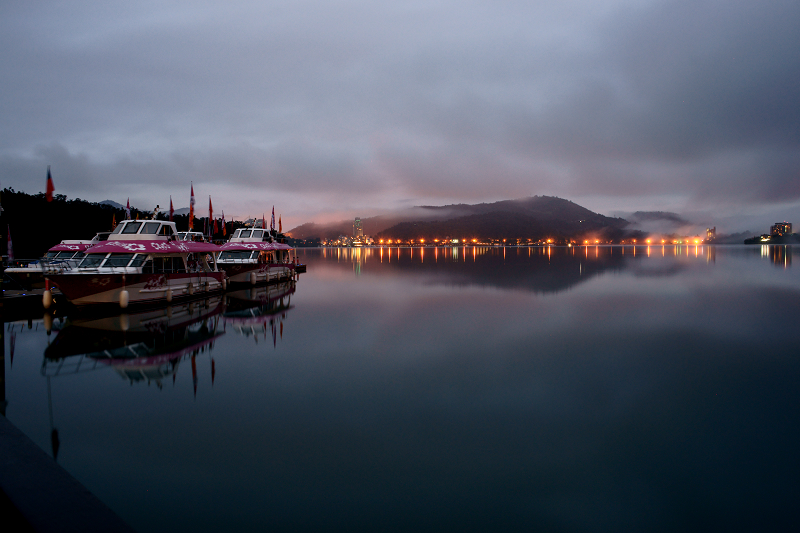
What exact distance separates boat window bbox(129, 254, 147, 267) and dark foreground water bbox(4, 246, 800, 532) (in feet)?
13.0

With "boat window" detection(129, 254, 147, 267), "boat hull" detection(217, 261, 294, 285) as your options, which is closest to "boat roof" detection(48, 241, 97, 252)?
"boat window" detection(129, 254, 147, 267)

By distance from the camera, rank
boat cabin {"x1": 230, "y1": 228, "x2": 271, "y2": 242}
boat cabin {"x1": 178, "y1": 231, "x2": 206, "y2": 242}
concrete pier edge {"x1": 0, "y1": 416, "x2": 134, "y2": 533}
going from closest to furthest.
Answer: concrete pier edge {"x1": 0, "y1": 416, "x2": 134, "y2": 533} < boat cabin {"x1": 178, "y1": 231, "x2": 206, "y2": 242} < boat cabin {"x1": 230, "y1": 228, "x2": 271, "y2": 242}

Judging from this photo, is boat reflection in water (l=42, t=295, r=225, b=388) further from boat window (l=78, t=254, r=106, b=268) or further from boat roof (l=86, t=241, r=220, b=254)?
boat roof (l=86, t=241, r=220, b=254)

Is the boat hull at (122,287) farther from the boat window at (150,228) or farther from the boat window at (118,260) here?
the boat window at (150,228)

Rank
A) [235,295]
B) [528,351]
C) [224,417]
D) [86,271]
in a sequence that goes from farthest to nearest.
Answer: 1. [235,295]
2. [86,271]
3. [528,351]
4. [224,417]

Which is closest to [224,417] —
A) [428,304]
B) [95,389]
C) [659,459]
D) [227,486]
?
[227,486]

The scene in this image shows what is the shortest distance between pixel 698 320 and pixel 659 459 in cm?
1734

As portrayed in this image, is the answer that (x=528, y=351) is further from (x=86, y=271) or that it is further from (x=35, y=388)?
(x=86, y=271)

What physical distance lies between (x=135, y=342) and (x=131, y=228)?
1114 cm

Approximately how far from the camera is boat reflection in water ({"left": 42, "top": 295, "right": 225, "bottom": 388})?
45.4 ft

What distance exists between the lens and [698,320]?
22.1 meters

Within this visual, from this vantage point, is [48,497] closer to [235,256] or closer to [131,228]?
[131,228]

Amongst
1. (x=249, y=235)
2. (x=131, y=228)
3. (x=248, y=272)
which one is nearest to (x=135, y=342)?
(x=131, y=228)

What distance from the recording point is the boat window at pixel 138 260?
2328 centimetres
